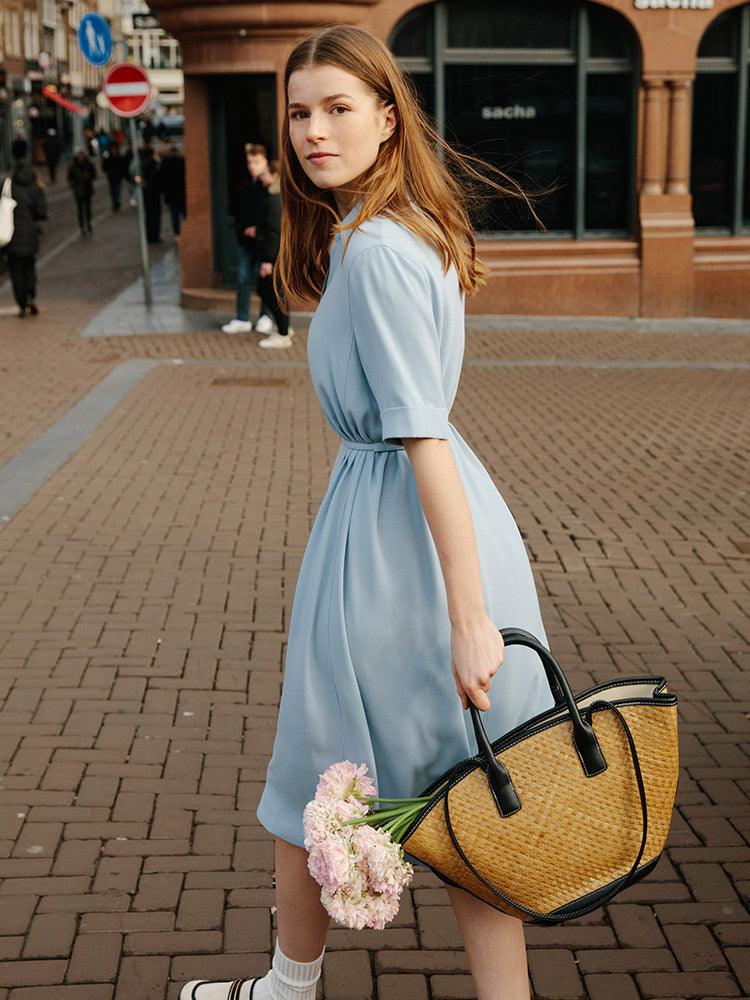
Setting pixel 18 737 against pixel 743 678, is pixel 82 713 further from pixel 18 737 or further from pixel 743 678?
pixel 743 678

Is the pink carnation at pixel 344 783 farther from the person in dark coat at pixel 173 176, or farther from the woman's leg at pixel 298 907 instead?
the person in dark coat at pixel 173 176

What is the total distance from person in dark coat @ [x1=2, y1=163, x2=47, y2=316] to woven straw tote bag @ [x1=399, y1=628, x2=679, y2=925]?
14.7 meters

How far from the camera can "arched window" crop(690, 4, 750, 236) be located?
636 inches

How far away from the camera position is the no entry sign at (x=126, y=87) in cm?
1689

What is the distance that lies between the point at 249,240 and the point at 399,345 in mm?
12712

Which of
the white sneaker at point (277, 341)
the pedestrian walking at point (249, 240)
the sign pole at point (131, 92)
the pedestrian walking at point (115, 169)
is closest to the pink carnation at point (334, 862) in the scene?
the white sneaker at point (277, 341)

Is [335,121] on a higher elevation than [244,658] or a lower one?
higher

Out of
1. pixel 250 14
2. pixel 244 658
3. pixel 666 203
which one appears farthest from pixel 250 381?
pixel 244 658

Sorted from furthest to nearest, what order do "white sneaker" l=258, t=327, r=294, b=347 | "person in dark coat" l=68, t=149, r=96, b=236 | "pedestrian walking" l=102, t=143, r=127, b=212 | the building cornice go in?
"pedestrian walking" l=102, t=143, r=127, b=212 → "person in dark coat" l=68, t=149, r=96, b=236 → the building cornice → "white sneaker" l=258, t=327, r=294, b=347

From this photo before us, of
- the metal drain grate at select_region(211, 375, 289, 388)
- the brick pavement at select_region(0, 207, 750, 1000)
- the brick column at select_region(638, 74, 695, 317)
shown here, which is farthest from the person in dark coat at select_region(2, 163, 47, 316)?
the brick column at select_region(638, 74, 695, 317)

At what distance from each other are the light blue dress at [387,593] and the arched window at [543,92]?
13565mm

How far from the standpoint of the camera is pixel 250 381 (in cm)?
1212

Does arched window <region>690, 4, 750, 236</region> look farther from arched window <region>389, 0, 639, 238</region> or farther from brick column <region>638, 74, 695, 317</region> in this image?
arched window <region>389, 0, 639, 238</region>

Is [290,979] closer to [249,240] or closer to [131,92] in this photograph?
[249,240]
